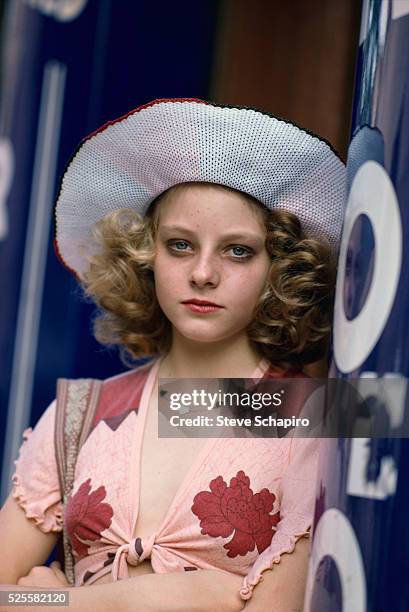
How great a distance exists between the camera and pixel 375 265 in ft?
5.07

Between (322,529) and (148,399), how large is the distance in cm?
60

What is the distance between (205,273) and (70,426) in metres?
0.49

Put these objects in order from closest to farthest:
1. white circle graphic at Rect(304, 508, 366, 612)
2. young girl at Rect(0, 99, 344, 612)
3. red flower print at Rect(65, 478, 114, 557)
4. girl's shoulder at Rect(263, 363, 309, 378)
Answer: white circle graphic at Rect(304, 508, 366, 612)
young girl at Rect(0, 99, 344, 612)
red flower print at Rect(65, 478, 114, 557)
girl's shoulder at Rect(263, 363, 309, 378)

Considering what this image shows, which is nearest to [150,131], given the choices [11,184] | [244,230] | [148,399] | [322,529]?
[244,230]

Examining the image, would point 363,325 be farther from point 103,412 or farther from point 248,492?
point 103,412

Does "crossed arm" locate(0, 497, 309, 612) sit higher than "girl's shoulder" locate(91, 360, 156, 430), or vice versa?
"girl's shoulder" locate(91, 360, 156, 430)

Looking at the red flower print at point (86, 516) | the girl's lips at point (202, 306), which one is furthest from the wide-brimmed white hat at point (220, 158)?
the red flower print at point (86, 516)

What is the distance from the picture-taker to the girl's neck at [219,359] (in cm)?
206

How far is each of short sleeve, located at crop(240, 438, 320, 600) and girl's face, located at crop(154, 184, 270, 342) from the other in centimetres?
28

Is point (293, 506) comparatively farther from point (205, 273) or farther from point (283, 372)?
point (205, 273)

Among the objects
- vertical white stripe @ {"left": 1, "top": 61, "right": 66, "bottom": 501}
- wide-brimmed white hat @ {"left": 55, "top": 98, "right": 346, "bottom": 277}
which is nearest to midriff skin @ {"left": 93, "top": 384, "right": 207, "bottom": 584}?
wide-brimmed white hat @ {"left": 55, "top": 98, "right": 346, "bottom": 277}

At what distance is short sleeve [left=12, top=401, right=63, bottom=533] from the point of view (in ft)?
6.82

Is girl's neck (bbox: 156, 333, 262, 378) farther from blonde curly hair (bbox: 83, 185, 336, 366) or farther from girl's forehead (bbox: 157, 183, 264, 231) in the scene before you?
girl's forehead (bbox: 157, 183, 264, 231)

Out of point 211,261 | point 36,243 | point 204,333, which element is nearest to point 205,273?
point 211,261
